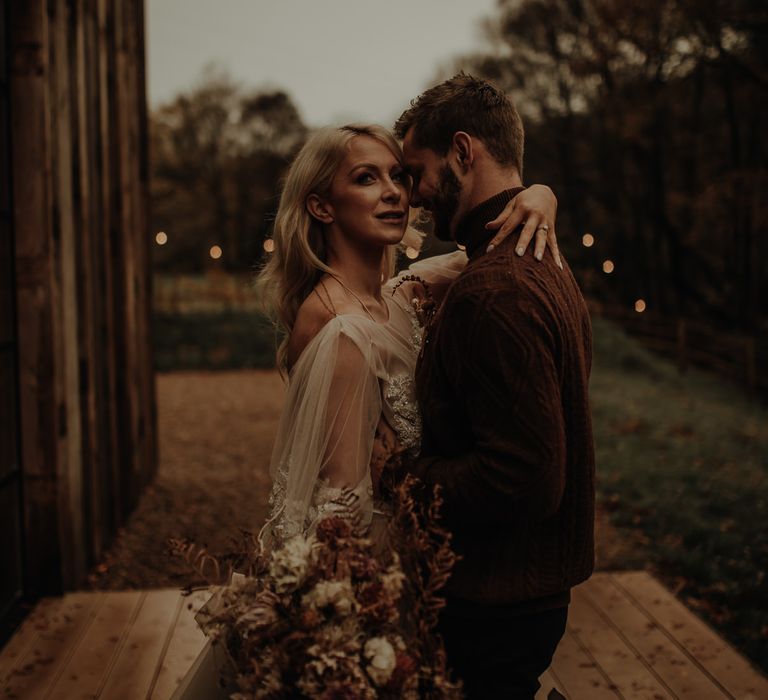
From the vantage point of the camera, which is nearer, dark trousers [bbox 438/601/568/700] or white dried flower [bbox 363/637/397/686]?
white dried flower [bbox 363/637/397/686]

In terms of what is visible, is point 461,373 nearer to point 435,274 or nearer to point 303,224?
point 303,224

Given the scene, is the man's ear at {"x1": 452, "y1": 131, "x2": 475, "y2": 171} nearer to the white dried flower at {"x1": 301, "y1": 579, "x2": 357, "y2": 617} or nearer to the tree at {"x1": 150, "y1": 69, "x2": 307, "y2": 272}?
the white dried flower at {"x1": 301, "y1": 579, "x2": 357, "y2": 617}

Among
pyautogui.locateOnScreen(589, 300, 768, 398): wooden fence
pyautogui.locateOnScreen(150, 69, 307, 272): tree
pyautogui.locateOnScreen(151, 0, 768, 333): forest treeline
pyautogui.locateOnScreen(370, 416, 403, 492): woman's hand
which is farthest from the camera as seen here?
pyautogui.locateOnScreen(150, 69, 307, 272): tree

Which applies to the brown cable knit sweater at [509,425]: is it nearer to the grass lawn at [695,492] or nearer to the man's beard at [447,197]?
the man's beard at [447,197]

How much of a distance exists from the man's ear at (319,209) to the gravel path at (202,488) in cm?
98

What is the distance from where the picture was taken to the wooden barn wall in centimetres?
392

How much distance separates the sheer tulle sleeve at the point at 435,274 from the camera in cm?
276

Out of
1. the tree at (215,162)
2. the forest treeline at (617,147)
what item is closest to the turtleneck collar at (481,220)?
the forest treeline at (617,147)

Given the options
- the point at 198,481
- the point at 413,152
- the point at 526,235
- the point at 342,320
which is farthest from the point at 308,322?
the point at 198,481

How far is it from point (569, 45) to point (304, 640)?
23386mm

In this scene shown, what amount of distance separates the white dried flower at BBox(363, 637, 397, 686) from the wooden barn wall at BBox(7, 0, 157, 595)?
3.06 metres

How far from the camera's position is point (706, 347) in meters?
15.3

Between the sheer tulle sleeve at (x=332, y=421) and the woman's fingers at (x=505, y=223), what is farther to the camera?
the sheer tulle sleeve at (x=332, y=421)

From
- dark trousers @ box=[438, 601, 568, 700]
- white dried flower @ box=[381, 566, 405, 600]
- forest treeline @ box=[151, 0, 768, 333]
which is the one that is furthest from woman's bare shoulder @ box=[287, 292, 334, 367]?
forest treeline @ box=[151, 0, 768, 333]
